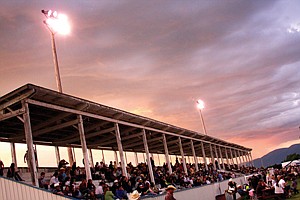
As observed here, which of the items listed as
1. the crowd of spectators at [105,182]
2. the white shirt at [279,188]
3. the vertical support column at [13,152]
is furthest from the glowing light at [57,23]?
the white shirt at [279,188]

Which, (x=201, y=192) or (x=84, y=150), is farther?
(x=201, y=192)

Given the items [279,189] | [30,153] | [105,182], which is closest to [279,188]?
[279,189]

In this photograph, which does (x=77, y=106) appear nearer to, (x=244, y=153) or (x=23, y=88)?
(x=23, y=88)

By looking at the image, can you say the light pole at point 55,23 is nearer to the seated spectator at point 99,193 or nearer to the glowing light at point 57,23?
the glowing light at point 57,23

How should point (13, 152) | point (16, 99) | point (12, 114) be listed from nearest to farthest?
point (16, 99) → point (12, 114) → point (13, 152)

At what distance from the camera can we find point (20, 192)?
13.3 metres

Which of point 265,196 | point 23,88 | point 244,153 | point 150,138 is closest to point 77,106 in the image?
point 23,88

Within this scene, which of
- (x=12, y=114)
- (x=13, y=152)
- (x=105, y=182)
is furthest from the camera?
(x=13, y=152)

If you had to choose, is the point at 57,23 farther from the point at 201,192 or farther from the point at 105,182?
the point at 201,192

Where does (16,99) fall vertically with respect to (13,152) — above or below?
above

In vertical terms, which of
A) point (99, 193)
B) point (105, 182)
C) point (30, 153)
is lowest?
point (99, 193)

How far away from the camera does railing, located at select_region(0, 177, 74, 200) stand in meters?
12.8

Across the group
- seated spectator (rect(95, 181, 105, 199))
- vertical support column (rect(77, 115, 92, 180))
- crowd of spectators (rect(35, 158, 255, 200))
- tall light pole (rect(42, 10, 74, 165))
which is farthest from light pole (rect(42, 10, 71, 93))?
seated spectator (rect(95, 181, 105, 199))

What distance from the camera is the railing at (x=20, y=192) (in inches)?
505
